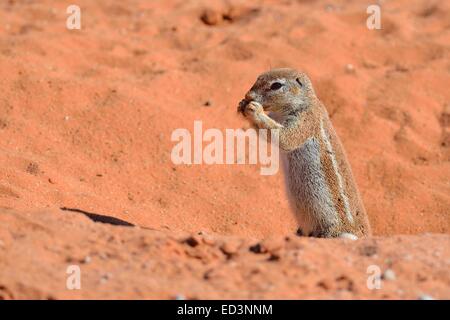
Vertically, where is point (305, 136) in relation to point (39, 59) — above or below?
below

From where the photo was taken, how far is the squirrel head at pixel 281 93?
6.09 metres

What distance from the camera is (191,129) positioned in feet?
25.7

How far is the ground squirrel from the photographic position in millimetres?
5906

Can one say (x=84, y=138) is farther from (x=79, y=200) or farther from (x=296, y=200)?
(x=296, y=200)

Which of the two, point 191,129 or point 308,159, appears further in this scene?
point 191,129

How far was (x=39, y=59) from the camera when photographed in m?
8.62

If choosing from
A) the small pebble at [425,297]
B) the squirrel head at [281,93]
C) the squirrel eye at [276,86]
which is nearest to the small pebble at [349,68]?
the squirrel head at [281,93]

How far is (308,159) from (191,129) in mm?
2102

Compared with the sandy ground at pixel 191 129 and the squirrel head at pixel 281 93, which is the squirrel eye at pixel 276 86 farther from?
the sandy ground at pixel 191 129

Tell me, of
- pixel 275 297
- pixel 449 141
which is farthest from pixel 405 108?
pixel 275 297

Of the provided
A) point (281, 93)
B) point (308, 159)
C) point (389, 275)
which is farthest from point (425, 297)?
point (281, 93)

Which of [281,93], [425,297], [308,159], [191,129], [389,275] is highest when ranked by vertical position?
[191,129]

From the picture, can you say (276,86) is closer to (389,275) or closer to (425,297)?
(389,275)

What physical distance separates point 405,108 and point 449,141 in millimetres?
660
